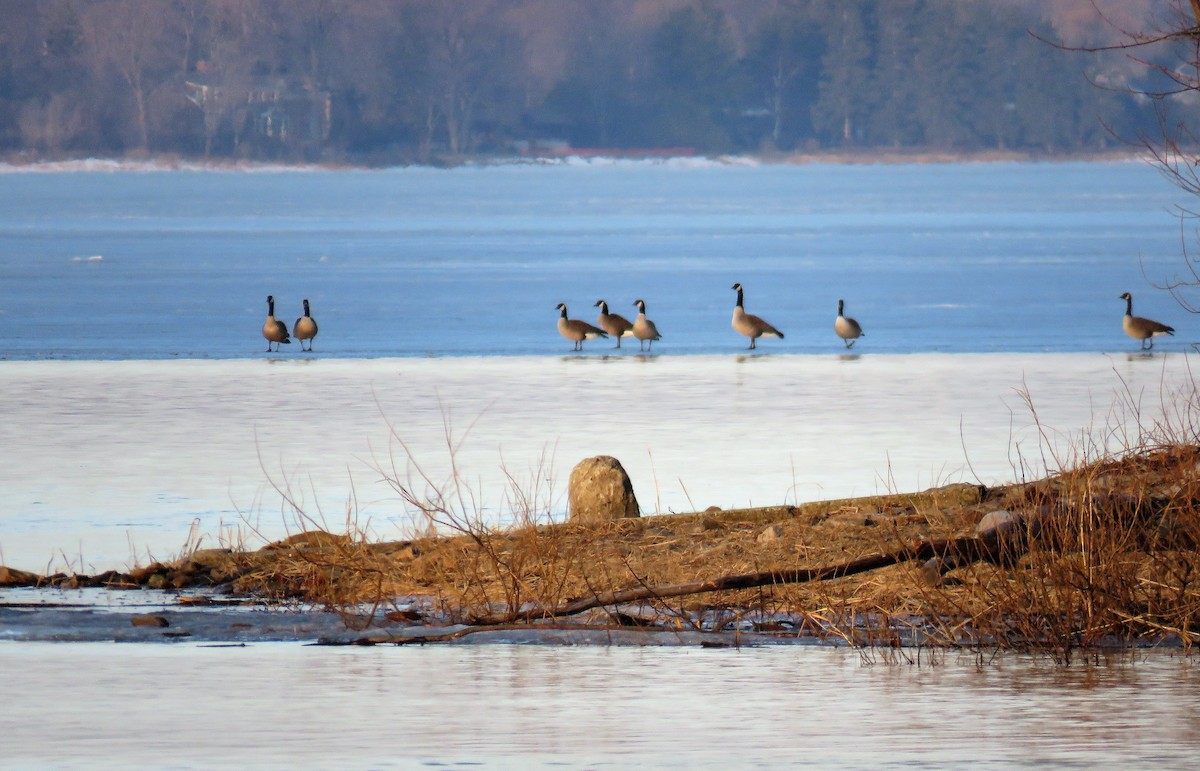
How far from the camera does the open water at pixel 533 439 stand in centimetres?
602

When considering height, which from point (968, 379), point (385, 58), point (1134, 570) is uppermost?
point (385, 58)

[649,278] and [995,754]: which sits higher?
[649,278]

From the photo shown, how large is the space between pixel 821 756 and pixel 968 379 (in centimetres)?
1354

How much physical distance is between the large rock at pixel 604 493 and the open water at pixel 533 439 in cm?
31

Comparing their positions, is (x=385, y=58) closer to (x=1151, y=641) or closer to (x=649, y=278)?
(x=649, y=278)

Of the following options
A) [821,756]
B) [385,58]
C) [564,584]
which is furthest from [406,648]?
[385,58]

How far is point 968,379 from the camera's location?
18875 mm

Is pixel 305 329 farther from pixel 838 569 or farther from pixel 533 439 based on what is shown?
pixel 838 569

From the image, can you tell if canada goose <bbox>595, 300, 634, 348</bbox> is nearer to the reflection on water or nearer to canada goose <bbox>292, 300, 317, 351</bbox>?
canada goose <bbox>292, 300, 317, 351</bbox>

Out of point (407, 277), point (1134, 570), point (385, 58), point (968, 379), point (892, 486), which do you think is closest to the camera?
point (1134, 570)

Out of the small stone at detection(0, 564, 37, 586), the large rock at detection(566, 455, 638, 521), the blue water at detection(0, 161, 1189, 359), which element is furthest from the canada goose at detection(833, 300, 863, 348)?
the small stone at detection(0, 564, 37, 586)

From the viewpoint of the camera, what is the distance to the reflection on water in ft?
18.7

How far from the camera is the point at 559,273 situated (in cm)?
4169

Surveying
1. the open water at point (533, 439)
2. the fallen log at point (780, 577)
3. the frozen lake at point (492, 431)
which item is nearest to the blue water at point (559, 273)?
the open water at point (533, 439)
